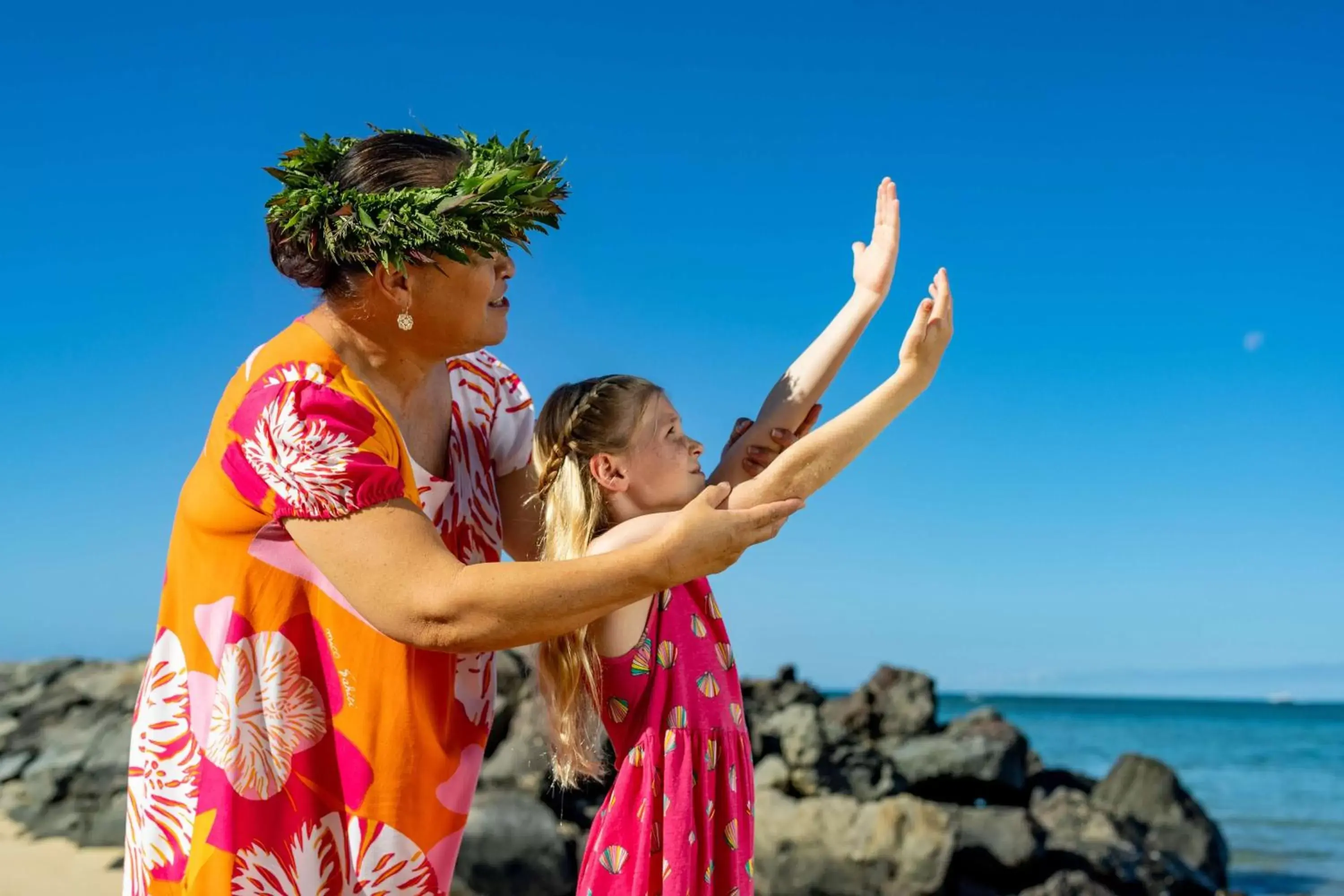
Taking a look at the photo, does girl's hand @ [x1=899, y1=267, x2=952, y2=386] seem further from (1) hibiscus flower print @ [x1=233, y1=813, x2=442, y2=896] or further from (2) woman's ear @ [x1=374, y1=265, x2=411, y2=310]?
(1) hibiscus flower print @ [x1=233, y1=813, x2=442, y2=896]

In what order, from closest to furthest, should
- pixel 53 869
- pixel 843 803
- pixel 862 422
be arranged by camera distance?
pixel 862 422, pixel 53 869, pixel 843 803

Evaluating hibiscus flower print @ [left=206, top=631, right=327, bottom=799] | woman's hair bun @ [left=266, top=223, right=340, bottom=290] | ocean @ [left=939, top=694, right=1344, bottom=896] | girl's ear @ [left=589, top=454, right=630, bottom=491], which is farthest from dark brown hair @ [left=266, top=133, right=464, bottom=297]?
ocean @ [left=939, top=694, right=1344, bottom=896]

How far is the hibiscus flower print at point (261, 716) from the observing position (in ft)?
7.17

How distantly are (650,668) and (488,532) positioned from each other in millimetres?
477

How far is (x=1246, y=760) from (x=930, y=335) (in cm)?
3245

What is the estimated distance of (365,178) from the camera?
230cm

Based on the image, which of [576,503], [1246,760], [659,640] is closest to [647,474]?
[576,503]

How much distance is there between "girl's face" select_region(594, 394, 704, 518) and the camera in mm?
2883

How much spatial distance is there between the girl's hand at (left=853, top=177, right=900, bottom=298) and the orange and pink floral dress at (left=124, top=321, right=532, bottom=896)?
1.27m

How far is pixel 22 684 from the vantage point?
1248 centimetres

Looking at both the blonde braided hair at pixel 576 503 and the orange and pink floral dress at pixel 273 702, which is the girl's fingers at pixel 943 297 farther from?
the orange and pink floral dress at pixel 273 702

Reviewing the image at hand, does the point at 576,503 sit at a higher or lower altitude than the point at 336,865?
higher

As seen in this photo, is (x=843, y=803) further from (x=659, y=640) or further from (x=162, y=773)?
(x=162, y=773)

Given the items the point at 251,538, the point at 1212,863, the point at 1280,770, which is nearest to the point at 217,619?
the point at 251,538
